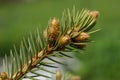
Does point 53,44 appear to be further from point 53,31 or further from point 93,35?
point 93,35

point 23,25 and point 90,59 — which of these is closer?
point 90,59

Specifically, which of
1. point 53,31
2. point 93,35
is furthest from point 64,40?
point 93,35

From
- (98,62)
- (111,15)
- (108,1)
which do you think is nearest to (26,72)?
(98,62)

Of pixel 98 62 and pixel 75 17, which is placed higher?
pixel 75 17

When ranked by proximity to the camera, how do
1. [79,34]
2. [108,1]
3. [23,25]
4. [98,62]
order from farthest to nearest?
[108,1] < [23,25] < [98,62] < [79,34]

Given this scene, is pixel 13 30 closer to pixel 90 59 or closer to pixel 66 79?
pixel 90 59

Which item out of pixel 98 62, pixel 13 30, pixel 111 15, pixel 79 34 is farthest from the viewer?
pixel 111 15
